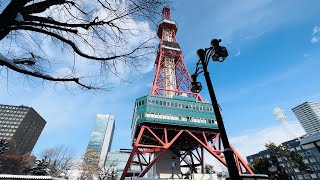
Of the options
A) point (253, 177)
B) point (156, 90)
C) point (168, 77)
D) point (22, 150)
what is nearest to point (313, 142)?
point (253, 177)

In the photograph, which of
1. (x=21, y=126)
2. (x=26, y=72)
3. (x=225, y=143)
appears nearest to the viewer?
(x=26, y=72)

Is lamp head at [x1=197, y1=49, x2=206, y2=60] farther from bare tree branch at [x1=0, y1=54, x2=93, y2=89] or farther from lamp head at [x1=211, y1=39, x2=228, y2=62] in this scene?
bare tree branch at [x1=0, y1=54, x2=93, y2=89]

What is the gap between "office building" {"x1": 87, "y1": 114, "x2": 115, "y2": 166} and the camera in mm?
173575

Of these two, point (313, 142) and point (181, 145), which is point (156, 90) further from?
point (313, 142)

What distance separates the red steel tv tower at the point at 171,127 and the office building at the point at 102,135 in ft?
459

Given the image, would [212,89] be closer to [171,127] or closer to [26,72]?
[26,72]

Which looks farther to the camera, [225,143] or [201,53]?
[201,53]

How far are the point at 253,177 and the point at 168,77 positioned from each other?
124 feet

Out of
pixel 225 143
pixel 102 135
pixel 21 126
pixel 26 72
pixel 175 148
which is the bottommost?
pixel 225 143

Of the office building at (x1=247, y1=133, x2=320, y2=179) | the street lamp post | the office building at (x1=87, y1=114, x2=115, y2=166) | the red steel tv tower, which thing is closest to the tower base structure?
the red steel tv tower

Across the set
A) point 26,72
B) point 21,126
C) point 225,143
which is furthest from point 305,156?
point 21,126

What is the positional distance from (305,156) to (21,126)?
121m

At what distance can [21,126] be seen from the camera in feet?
330

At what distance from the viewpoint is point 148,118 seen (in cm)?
3494
